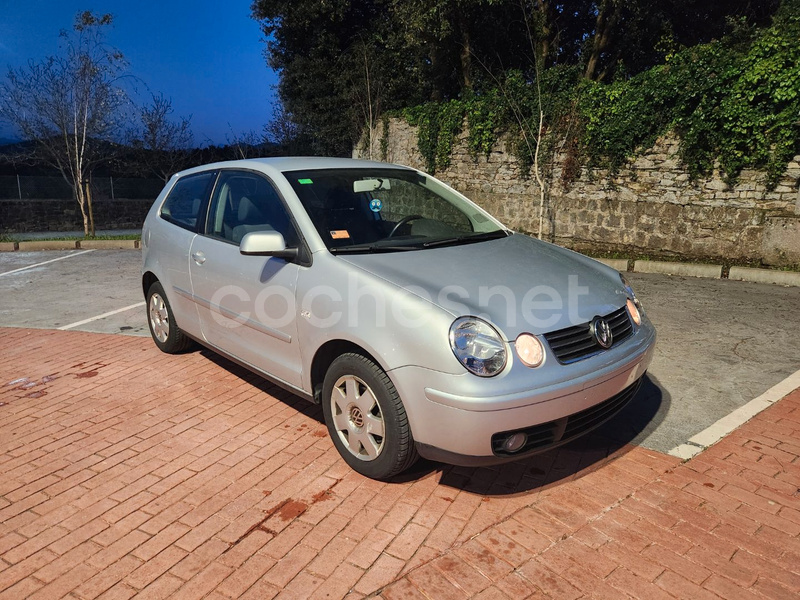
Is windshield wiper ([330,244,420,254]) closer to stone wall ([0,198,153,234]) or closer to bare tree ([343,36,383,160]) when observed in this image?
bare tree ([343,36,383,160])

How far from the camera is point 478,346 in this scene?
2650mm

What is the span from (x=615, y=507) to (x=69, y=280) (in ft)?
30.6

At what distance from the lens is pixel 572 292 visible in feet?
10.1

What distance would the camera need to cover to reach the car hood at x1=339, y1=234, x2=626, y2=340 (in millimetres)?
2787

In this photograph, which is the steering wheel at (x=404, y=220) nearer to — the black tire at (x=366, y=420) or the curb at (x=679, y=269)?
the black tire at (x=366, y=420)

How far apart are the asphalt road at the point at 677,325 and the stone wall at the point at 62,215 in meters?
16.3

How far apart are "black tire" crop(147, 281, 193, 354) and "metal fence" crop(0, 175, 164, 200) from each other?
946 inches

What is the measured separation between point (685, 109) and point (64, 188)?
84.7 feet

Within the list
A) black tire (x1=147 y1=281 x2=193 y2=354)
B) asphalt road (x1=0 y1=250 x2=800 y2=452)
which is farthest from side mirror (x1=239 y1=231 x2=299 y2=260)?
asphalt road (x1=0 y1=250 x2=800 y2=452)

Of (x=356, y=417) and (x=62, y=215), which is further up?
(x=62, y=215)

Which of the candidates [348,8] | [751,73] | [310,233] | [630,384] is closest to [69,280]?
[310,233]

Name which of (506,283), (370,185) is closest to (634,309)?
(506,283)

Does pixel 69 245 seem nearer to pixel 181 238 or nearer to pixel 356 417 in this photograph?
pixel 181 238

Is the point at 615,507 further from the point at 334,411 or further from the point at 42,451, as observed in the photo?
the point at 42,451
